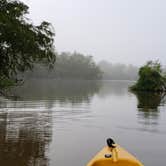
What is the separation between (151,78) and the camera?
5547cm

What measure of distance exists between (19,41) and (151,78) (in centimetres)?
4440

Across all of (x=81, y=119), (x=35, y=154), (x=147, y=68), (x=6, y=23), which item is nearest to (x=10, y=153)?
(x=35, y=154)

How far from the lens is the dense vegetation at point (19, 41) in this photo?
1337 cm

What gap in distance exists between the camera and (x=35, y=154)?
1087 centimetres

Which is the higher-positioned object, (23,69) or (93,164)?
(23,69)

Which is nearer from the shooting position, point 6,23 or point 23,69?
→ point 6,23

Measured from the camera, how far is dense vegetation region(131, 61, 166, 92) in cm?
5578

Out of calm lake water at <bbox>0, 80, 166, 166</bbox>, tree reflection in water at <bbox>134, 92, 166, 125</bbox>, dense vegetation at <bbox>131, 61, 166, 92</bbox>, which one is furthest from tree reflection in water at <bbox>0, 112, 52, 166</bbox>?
dense vegetation at <bbox>131, 61, 166, 92</bbox>

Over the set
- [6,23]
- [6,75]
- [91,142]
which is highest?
[6,23]

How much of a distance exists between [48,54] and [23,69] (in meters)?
1.59

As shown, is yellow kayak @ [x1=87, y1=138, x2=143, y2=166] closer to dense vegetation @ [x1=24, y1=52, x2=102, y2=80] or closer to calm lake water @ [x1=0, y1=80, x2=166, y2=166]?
calm lake water @ [x1=0, y1=80, x2=166, y2=166]

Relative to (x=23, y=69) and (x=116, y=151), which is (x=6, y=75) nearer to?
(x=23, y=69)

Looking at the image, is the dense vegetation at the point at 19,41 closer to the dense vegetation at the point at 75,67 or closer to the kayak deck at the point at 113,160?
the kayak deck at the point at 113,160

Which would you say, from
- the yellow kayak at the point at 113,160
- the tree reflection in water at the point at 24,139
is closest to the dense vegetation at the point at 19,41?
the tree reflection in water at the point at 24,139
